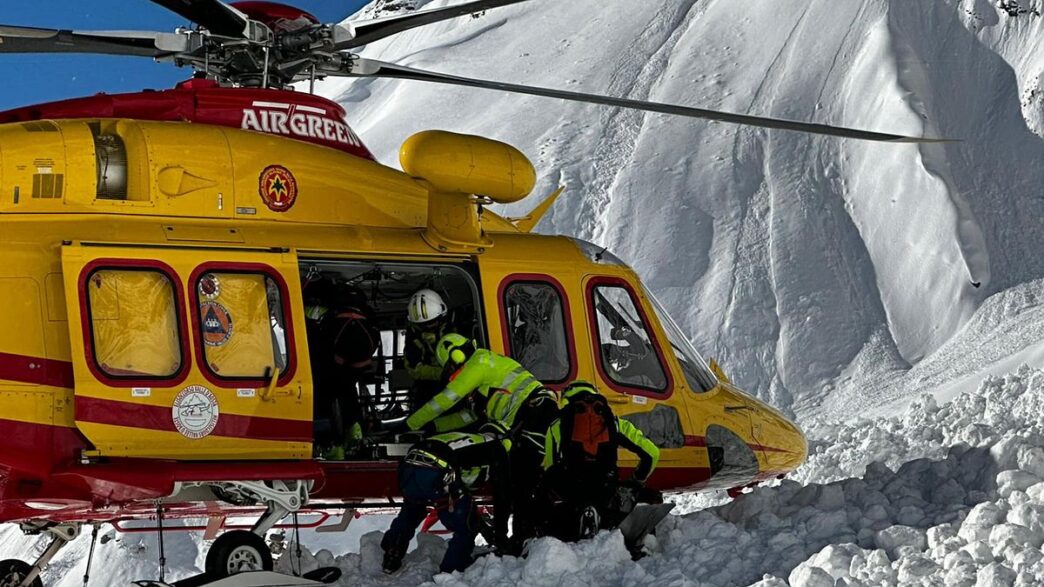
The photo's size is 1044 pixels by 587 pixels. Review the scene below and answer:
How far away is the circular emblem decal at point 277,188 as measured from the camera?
340 inches

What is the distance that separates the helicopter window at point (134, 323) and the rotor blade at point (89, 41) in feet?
5.37

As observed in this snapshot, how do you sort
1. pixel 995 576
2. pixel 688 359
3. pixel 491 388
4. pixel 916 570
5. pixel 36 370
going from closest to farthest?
pixel 995 576, pixel 916 570, pixel 36 370, pixel 491 388, pixel 688 359

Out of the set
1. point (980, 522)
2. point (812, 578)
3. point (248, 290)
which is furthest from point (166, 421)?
point (980, 522)

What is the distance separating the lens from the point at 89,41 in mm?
8695

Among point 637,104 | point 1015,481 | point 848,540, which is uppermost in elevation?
point 637,104

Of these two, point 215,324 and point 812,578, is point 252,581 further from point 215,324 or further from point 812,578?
point 812,578

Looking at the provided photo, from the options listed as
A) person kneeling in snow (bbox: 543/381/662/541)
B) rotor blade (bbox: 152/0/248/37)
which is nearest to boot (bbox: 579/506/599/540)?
person kneeling in snow (bbox: 543/381/662/541)

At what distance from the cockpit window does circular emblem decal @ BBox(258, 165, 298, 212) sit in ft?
9.04

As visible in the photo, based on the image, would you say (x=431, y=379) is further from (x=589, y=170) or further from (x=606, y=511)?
(x=589, y=170)

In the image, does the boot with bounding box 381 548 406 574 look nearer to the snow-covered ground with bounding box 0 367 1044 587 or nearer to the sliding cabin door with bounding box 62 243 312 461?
the snow-covered ground with bounding box 0 367 1044 587

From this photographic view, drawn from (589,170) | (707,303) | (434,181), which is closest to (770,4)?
(589,170)

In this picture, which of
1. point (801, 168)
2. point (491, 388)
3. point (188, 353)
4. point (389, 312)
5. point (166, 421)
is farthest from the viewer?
point (801, 168)

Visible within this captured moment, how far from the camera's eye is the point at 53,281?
304 inches

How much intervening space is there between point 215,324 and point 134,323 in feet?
1.57
